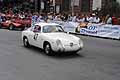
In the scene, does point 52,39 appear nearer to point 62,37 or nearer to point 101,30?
point 62,37

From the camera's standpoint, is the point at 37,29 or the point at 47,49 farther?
the point at 37,29

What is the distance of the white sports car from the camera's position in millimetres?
12320

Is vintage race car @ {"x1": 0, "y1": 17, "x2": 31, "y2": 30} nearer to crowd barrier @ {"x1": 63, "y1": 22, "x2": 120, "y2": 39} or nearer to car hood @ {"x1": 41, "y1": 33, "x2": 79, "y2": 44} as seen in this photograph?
crowd barrier @ {"x1": 63, "y1": 22, "x2": 120, "y2": 39}

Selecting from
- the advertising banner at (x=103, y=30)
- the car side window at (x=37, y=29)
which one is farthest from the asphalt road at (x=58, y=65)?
the advertising banner at (x=103, y=30)

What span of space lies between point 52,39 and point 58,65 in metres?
1.89

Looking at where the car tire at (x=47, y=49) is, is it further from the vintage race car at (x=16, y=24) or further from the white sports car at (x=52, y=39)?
the vintage race car at (x=16, y=24)

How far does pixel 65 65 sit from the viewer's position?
1085 centimetres

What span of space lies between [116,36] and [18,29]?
35.5 feet

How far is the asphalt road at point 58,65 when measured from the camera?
9227 mm

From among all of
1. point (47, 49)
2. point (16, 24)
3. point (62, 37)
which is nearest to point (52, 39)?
point (62, 37)

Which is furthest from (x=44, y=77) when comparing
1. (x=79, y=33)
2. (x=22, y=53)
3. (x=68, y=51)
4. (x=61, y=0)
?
(x=61, y=0)

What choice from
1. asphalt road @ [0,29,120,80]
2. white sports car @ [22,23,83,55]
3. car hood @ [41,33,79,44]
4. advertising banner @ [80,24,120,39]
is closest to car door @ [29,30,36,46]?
white sports car @ [22,23,83,55]

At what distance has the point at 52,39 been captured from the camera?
12.5m

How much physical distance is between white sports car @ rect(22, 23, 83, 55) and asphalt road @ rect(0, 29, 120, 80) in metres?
0.35
